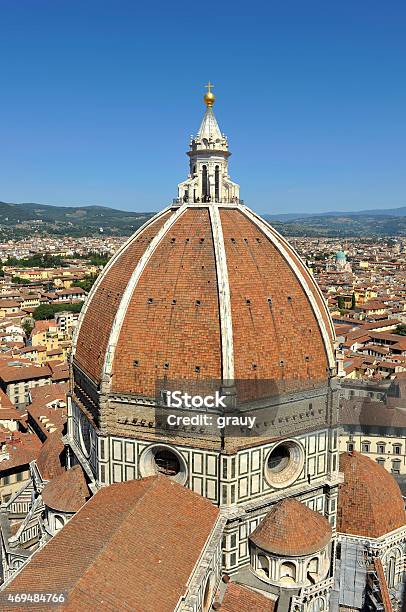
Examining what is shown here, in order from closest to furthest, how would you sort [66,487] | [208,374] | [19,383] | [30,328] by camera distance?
[208,374], [66,487], [19,383], [30,328]

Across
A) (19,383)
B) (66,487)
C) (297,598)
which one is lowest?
(19,383)

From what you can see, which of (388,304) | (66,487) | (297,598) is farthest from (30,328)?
(297,598)

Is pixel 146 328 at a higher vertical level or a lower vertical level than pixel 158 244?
lower

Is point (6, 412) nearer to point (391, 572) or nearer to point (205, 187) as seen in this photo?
point (205, 187)

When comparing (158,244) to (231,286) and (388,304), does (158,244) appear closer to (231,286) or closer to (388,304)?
(231,286)

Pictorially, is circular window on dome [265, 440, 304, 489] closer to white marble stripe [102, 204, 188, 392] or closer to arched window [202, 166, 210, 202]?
white marble stripe [102, 204, 188, 392]

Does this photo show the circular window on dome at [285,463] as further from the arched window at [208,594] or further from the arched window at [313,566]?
the arched window at [208,594]

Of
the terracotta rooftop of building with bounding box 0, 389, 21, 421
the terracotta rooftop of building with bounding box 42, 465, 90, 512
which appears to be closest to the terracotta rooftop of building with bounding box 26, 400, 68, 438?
the terracotta rooftop of building with bounding box 0, 389, 21, 421
